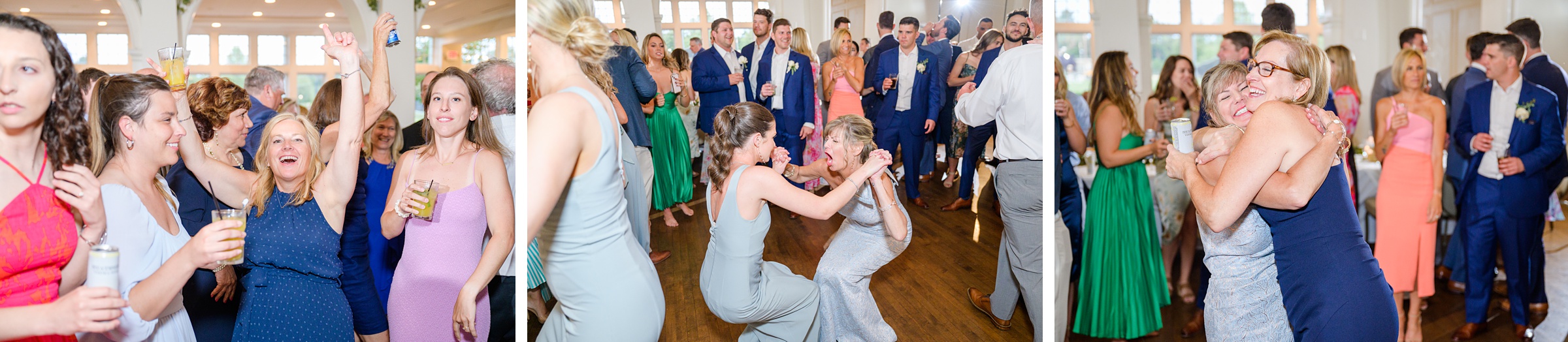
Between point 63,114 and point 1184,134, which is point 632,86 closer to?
point 63,114

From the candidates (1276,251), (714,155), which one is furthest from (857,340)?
(1276,251)

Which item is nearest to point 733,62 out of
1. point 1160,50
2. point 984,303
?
point 984,303

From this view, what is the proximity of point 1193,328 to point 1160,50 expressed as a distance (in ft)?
4.30

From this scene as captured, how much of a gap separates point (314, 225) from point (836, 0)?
1670mm

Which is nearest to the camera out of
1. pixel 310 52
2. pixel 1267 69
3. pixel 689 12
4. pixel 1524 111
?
pixel 689 12

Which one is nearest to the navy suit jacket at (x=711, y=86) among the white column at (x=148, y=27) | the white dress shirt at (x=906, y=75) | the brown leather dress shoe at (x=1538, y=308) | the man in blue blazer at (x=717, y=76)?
the man in blue blazer at (x=717, y=76)

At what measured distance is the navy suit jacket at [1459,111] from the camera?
3527mm

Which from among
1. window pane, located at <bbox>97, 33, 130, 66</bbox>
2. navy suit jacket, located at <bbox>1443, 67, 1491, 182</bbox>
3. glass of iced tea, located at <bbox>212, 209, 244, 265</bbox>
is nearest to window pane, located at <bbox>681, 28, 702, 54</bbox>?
glass of iced tea, located at <bbox>212, 209, 244, 265</bbox>

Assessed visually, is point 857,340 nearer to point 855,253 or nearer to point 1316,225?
point 855,253

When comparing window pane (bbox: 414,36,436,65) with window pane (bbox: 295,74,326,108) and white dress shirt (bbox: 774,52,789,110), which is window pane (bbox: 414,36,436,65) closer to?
white dress shirt (bbox: 774,52,789,110)

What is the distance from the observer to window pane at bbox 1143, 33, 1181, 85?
3.69 metres

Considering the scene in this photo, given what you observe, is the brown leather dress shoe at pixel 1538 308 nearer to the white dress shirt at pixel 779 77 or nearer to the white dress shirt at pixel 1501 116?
the white dress shirt at pixel 1501 116

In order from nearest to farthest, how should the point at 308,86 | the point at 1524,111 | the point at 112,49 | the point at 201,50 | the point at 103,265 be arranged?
the point at 103,265 → the point at 1524,111 → the point at 112,49 → the point at 201,50 → the point at 308,86

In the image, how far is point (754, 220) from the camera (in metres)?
2.00
